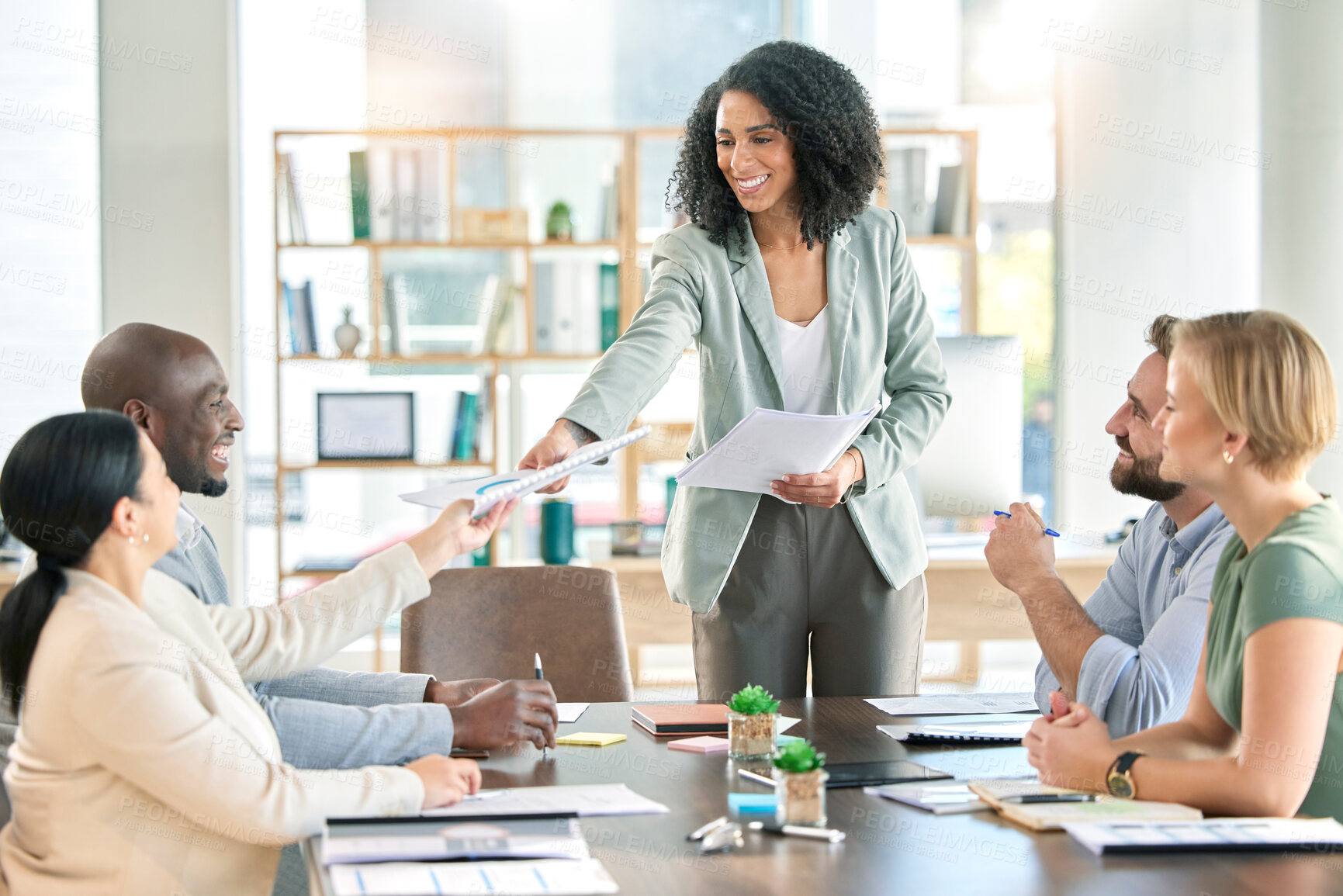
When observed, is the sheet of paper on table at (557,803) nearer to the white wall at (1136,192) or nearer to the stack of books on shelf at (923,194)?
the stack of books on shelf at (923,194)

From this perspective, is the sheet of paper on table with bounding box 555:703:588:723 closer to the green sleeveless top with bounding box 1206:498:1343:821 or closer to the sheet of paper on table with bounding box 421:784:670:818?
the sheet of paper on table with bounding box 421:784:670:818

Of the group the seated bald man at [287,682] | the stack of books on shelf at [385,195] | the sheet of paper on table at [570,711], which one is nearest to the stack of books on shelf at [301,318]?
the stack of books on shelf at [385,195]

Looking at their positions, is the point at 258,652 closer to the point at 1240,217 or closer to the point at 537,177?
the point at 537,177

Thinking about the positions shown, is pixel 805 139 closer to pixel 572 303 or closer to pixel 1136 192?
pixel 572 303

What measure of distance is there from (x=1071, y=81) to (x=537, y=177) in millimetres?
2158

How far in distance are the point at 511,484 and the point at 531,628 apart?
0.88 metres

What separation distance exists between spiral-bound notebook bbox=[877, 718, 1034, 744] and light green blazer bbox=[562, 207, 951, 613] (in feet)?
1.22

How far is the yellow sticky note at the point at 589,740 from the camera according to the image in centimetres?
158

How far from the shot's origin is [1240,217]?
15.1 feet

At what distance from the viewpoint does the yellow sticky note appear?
1580 millimetres

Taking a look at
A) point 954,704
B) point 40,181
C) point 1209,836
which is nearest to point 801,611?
point 954,704

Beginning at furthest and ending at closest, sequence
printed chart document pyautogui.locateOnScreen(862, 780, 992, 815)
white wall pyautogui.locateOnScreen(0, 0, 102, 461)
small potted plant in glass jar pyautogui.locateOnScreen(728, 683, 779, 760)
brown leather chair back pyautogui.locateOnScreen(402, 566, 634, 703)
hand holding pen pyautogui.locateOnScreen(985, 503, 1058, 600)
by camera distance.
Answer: white wall pyautogui.locateOnScreen(0, 0, 102, 461)
brown leather chair back pyautogui.locateOnScreen(402, 566, 634, 703)
hand holding pen pyautogui.locateOnScreen(985, 503, 1058, 600)
small potted plant in glass jar pyautogui.locateOnScreen(728, 683, 779, 760)
printed chart document pyautogui.locateOnScreen(862, 780, 992, 815)

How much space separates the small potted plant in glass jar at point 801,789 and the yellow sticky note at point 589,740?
0.42 m

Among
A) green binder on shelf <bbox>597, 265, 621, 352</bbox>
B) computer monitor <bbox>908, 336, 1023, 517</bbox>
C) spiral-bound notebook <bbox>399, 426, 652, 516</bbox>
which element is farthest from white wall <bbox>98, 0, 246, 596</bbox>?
spiral-bound notebook <bbox>399, 426, 652, 516</bbox>
